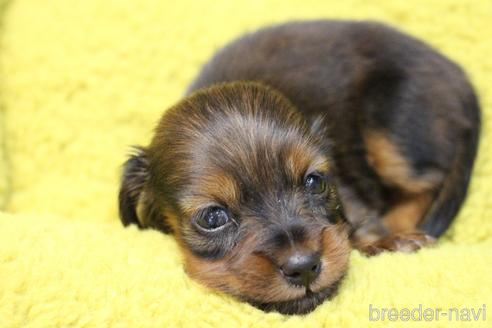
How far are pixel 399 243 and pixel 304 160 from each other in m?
0.78

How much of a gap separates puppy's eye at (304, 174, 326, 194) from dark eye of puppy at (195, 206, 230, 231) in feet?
1.14

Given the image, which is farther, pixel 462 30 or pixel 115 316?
pixel 462 30

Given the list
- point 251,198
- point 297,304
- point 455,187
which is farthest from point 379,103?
point 297,304

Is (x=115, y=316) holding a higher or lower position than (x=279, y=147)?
lower

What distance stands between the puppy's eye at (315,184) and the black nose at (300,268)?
41 cm

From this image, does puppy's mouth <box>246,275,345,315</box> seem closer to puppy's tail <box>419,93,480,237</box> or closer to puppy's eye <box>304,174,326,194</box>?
puppy's eye <box>304,174,326,194</box>

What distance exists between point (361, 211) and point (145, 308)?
1570mm

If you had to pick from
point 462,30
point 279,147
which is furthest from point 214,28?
point 279,147

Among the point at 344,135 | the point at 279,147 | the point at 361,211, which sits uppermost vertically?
the point at 279,147

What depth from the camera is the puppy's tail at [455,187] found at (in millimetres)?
3156

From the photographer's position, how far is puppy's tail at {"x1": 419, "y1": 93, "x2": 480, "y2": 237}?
3156 mm

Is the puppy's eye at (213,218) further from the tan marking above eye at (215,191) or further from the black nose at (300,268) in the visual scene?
the black nose at (300,268)

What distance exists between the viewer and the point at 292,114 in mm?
2609

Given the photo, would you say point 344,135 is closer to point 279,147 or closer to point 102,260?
point 279,147
